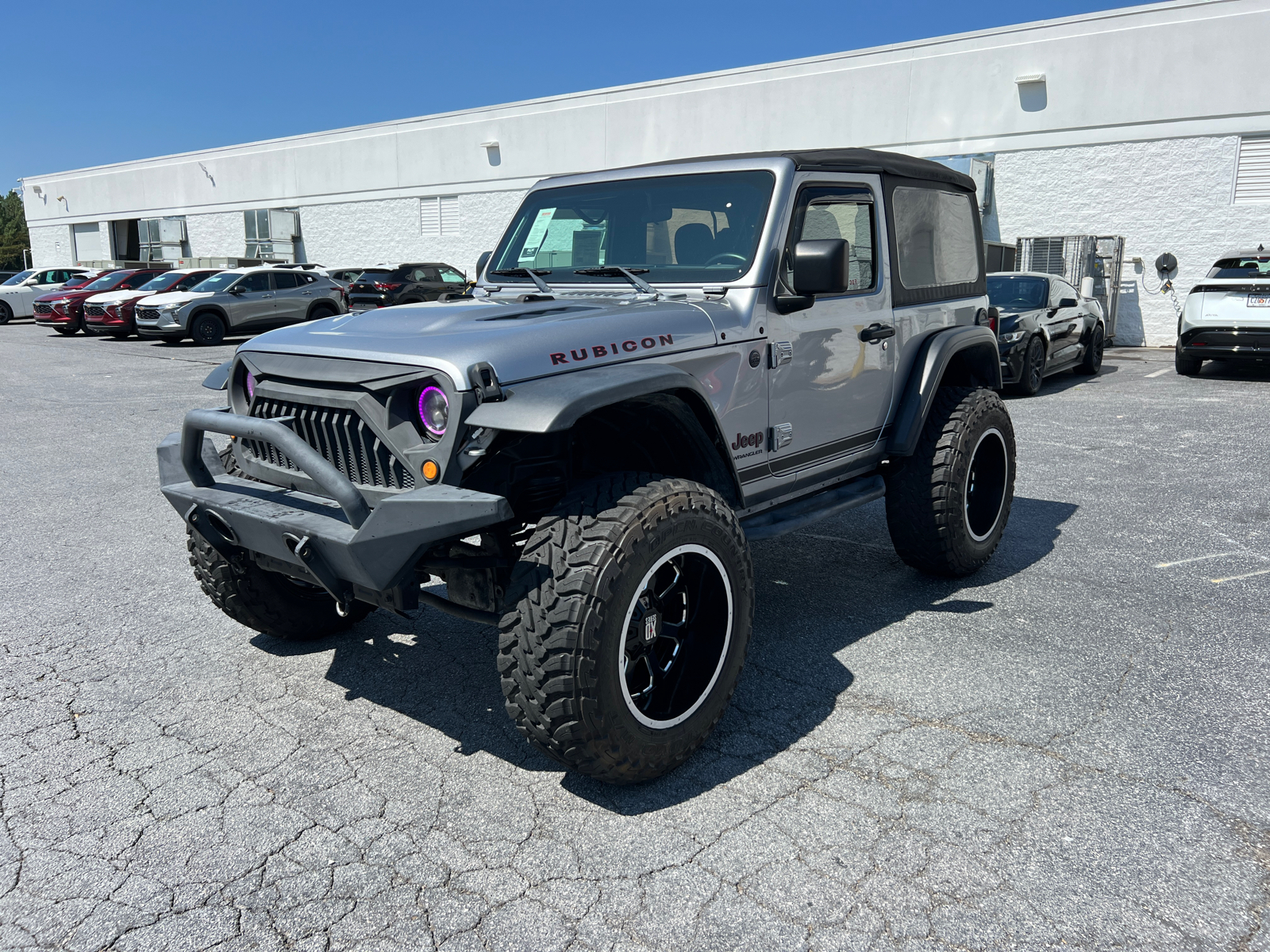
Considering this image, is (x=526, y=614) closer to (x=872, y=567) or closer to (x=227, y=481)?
(x=227, y=481)

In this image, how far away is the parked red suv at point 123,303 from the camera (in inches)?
858

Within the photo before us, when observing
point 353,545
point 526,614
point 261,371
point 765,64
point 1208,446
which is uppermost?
point 765,64

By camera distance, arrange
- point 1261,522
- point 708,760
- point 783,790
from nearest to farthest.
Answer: point 783,790
point 708,760
point 1261,522

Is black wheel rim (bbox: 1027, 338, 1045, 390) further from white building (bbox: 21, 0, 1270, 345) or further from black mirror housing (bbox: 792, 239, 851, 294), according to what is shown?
black mirror housing (bbox: 792, 239, 851, 294)

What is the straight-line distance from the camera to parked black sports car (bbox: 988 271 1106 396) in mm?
11578

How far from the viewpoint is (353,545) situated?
274 cm

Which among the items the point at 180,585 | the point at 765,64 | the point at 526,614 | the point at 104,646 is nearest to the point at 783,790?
the point at 526,614

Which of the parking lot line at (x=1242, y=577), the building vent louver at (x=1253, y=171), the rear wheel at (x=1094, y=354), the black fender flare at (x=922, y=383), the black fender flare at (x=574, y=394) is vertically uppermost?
the building vent louver at (x=1253, y=171)

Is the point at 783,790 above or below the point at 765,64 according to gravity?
below

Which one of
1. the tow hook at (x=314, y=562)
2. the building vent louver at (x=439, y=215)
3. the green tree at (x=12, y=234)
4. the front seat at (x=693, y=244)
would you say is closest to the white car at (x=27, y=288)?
the building vent louver at (x=439, y=215)

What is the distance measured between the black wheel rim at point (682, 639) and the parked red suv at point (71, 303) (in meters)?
24.9

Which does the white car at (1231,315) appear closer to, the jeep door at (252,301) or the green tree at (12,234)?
the jeep door at (252,301)

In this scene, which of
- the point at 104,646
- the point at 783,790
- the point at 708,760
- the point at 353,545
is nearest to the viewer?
the point at 353,545

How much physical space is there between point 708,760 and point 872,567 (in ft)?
7.64
